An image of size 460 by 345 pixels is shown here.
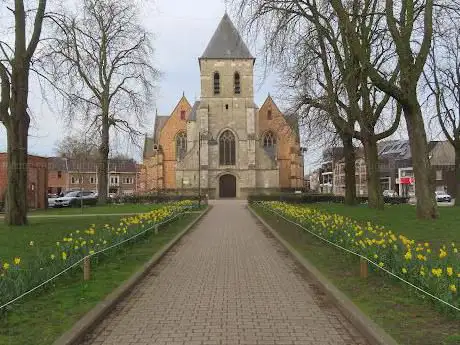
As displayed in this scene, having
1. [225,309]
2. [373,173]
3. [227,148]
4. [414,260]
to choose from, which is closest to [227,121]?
[227,148]

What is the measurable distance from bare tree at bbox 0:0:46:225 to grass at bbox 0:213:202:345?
29.1ft

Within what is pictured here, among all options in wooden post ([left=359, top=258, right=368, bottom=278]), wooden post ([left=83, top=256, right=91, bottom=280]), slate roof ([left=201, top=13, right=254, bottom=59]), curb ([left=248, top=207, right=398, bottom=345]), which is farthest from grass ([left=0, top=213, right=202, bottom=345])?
Answer: slate roof ([left=201, top=13, right=254, bottom=59])

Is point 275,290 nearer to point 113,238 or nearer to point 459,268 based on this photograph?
point 459,268

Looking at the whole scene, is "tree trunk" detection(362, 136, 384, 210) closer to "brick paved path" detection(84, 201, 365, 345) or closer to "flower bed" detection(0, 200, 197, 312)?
"flower bed" detection(0, 200, 197, 312)

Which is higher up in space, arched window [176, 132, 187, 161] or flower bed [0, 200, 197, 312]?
arched window [176, 132, 187, 161]

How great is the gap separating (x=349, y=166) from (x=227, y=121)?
3303 centimetres

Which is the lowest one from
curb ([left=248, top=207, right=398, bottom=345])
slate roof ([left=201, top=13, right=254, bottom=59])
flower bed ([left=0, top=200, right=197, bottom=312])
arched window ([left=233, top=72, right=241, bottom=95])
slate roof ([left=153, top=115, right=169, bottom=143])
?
curb ([left=248, top=207, right=398, bottom=345])

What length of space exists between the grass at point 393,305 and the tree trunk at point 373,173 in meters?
18.0

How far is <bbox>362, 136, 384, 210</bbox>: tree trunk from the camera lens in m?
29.1

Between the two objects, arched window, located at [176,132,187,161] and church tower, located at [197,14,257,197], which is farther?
arched window, located at [176,132,187,161]

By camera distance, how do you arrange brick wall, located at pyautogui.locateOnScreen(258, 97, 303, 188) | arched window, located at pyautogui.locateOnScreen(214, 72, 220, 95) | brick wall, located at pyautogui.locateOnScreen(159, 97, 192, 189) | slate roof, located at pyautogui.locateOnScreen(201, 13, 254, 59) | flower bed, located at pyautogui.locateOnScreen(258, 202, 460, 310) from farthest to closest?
brick wall, located at pyautogui.locateOnScreen(159, 97, 192, 189), brick wall, located at pyautogui.locateOnScreen(258, 97, 303, 188), arched window, located at pyautogui.locateOnScreen(214, 72, 220, 95), slate roof, located at pyautogui.locateOnScreen(201, 13, 254, 59), flower bed, located at pyautogui.locateOnScreen(258, 202, 460, 310)

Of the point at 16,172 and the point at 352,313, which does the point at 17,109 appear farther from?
the point at 352,313

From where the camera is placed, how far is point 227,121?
218ft

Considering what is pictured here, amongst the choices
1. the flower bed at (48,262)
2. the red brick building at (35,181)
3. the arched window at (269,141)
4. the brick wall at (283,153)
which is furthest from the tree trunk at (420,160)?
the arched window at (269,141)
